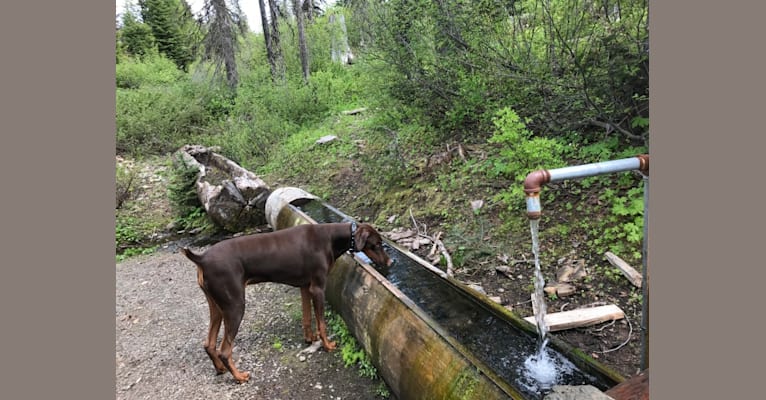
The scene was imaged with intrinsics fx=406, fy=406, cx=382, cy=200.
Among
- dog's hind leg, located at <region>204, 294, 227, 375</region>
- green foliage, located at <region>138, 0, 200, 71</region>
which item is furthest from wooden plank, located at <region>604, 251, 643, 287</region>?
green foliage, located at <region>138, 0, 200, 71</region>

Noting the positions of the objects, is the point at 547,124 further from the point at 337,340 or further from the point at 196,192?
the point at 196,192

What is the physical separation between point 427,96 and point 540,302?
20.6 ft

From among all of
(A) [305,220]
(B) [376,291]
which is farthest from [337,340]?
(A) [305,220]

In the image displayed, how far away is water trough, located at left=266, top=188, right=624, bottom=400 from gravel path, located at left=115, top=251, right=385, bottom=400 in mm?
539

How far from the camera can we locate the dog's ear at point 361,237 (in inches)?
168

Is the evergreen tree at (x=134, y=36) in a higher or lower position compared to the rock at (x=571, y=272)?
higher

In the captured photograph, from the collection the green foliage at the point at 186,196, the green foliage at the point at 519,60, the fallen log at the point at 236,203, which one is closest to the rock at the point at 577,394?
the green foliage at the point at 519,60

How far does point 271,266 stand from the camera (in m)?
3.98

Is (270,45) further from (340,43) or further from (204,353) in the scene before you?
(204,353)

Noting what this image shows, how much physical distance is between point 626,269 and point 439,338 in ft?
7.89

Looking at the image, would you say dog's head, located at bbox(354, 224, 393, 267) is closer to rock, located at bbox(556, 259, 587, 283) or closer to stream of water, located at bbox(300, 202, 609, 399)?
stream of water, located at bbox(300, 202, 609, 399)

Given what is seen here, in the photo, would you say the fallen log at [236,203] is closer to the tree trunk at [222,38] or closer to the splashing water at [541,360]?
the splashing water at [541,360]

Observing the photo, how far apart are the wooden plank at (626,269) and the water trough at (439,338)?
4.75ft

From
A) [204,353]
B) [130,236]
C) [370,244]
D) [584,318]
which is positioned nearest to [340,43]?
[130,236]
